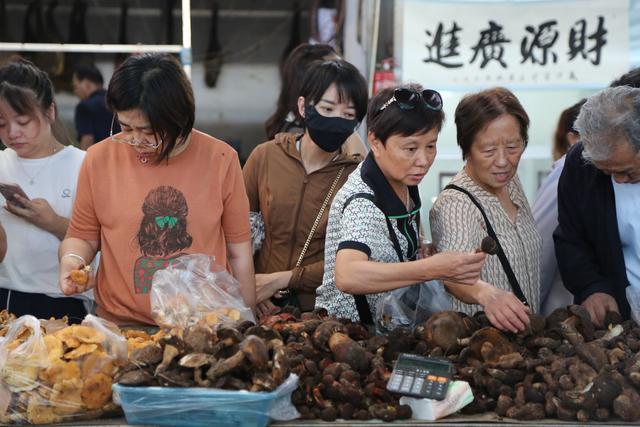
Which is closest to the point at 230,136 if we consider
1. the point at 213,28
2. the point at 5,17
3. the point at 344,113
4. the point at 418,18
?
the point at 213,28

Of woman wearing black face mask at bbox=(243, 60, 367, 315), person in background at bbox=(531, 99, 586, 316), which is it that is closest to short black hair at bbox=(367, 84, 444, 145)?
woman wearing black face mask at bbox=(243, 60, 367, 315)

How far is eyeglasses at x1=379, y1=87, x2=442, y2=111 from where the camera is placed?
2.51 metres

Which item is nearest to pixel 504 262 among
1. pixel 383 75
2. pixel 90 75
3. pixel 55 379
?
pixel 55 379

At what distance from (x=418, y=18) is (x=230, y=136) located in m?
2.52

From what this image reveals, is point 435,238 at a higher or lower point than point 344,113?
lower

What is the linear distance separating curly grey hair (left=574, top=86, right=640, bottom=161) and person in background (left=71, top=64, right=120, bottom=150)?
406 centimetres

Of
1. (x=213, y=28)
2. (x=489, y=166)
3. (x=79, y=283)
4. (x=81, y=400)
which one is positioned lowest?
(x=81, y=400)

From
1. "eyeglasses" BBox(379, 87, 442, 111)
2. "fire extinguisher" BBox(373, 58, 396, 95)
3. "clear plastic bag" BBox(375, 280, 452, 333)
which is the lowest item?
"clear plastic bag" BBox(375, 280, 452, 333)

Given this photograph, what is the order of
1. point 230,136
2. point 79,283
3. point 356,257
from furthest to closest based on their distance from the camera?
point 230,136 → point 79,283 → point 356,257

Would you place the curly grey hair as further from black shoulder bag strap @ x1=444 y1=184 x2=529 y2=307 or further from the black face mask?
the black face mask

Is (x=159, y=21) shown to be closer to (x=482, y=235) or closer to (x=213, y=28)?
(x=213, y=28)

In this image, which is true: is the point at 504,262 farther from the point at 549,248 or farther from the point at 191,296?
the point at 191,296

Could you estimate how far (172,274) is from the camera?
2547mm

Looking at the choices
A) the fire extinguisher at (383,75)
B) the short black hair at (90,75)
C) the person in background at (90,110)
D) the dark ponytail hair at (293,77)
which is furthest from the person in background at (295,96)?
the short black hair at (90,75)
